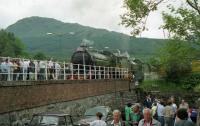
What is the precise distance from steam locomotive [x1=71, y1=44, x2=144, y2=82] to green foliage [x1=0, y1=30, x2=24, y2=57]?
6336 centimetres

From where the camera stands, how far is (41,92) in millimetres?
27406

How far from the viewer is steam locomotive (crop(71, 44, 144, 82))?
1713 inches

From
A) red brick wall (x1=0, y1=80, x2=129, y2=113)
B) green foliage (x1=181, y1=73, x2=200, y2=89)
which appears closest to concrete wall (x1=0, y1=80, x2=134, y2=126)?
red brick wall (x1=0, y1=80, x2=129, y2=113)

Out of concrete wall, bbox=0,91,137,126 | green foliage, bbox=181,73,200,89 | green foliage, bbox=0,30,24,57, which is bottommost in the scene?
concrete wall, bbox=0,91,137,126

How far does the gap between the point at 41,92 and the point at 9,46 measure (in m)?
104

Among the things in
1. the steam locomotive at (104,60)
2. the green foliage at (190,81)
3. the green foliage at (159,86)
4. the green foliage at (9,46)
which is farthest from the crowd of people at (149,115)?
the green foliage at (9,46)

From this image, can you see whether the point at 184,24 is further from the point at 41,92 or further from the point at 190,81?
the point at 190,81

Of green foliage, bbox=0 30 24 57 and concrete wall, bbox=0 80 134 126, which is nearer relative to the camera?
concrete wall, bbox=0 80 134 126

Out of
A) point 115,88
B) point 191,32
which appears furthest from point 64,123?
point 115,88

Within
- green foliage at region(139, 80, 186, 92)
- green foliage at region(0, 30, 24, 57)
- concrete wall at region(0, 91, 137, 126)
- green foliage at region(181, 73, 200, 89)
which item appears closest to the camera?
concrete wall at region(0, 91, 137, 126)

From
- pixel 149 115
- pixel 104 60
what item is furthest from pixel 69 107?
pixel 149 115

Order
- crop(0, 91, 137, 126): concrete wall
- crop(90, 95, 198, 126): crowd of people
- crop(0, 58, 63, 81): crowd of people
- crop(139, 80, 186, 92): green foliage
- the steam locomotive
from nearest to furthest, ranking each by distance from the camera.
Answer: crop(90, 95, 198, 126): crowd of people → crop(0, 91, 137, 126): concrete wall → crop(0, 58, 63, 81): crowd of people → the steam locomotive → crop(139, 80, 186, 92): green foliage

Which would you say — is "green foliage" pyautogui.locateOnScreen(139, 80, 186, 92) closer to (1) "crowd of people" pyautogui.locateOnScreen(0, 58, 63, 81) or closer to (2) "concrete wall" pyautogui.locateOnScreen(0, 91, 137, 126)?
(2) "concrete wall" pyautogui.locateOnScreen(0, 91, 137, 126)

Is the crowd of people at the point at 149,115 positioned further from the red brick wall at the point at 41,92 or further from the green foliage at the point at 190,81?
the green foliage at the point at 190,81
